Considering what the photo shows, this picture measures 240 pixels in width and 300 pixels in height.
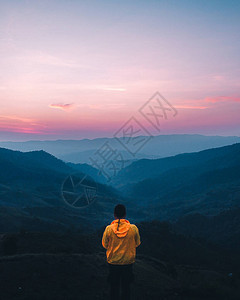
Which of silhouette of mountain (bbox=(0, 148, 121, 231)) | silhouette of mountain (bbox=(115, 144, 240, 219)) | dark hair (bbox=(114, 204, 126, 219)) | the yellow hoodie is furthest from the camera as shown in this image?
silhouette of mountain (bbox=(115, 144, 240, 219))

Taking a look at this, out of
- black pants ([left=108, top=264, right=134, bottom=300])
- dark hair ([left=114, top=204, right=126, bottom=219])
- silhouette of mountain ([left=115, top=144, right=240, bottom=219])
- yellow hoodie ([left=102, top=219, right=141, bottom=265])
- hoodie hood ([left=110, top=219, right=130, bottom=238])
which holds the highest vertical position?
dark hair ([left=114, top=204, right=126, bottom=219])

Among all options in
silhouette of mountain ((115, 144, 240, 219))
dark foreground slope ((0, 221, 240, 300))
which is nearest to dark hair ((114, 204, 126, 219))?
dark foreground slope ((0, 221, 240, 300))

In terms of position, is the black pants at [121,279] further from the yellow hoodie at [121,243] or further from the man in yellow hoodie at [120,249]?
the yellow hoodie at [121,243]

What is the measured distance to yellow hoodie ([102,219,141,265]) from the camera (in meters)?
5.58

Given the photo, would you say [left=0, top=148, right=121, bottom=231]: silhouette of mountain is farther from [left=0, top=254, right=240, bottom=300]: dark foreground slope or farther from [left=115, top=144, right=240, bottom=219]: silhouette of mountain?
[left=0, top=254, right=240, bottom=300]: dark foreground slope

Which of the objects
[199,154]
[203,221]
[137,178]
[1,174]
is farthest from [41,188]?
[199,154]

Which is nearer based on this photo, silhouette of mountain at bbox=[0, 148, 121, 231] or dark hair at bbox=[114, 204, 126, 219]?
dark hair at bbox=[114, 204, 126, 219]

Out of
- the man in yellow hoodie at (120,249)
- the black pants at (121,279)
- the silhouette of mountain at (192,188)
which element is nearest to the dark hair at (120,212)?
the man in yellow hoodie at (120,249)

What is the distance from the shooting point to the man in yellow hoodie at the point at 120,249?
5586 millimetres

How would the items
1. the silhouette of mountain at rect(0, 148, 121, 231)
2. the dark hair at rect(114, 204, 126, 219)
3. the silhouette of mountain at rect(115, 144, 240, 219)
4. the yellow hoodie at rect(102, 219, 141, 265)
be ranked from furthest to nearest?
the silhouette of mountain at rect(115, 144, 240, 219)
the silhouette of mountain at rect(0, 148, 121, 231)
the dark hair at rect(114, 204, 126, 219)
the yellow hoodie at rect(102, 219, 141, 265)

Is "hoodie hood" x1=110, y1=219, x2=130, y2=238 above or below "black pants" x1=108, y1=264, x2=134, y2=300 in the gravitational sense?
above

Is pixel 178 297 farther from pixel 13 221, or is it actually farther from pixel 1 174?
pixel 1 174

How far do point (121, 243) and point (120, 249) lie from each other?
14 centimetres

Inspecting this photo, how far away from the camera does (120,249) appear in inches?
220
